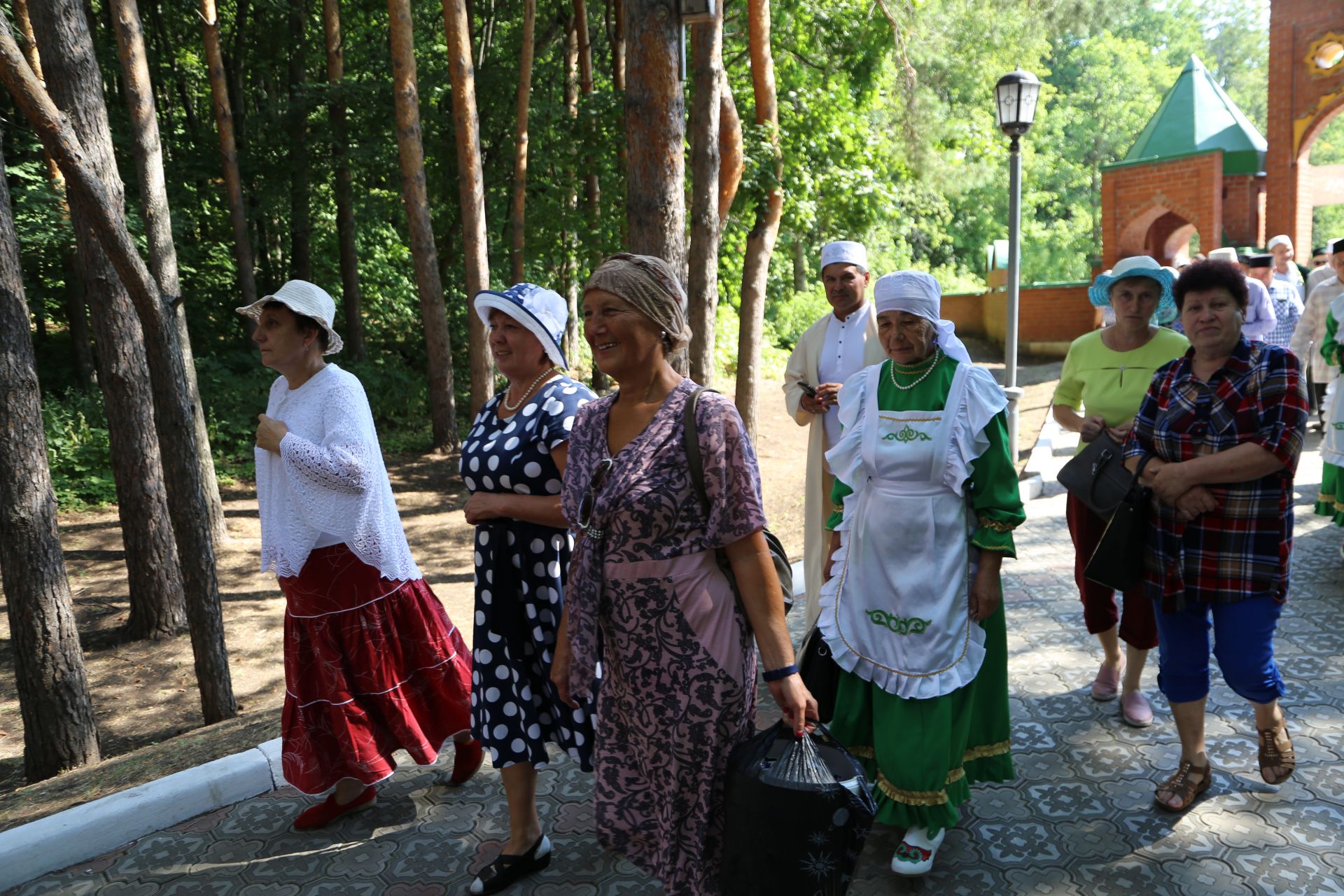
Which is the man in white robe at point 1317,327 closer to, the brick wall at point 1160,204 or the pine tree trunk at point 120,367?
the pine tree trunk at point 120,367

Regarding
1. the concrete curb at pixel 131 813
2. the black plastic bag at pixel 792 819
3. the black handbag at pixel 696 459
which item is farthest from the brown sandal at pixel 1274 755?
the concrete curb at pixel 131 813

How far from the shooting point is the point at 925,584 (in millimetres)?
3420

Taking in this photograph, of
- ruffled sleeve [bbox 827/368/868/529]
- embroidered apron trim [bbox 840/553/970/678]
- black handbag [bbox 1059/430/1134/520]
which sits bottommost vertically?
embroidered apron trim [bbox 840/553/970/678]

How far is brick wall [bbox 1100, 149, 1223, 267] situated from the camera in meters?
21.2

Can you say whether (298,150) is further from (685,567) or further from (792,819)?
(792,819)

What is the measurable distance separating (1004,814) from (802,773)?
5.53 feet

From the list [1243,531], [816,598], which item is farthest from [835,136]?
[1243,531]

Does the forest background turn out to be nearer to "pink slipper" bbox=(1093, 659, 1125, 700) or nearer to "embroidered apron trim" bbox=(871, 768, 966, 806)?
"pink slipper" bbox=(1093, 659, 1125, 700)

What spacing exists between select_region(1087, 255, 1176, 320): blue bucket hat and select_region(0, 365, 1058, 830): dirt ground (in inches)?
175

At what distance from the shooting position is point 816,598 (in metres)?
5.31

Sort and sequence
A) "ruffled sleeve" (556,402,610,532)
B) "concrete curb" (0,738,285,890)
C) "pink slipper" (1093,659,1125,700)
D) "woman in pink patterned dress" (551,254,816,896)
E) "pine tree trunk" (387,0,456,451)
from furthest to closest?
"pine tree trunk" (387,0,456,451) → "pink slipper" (1093,659,1125,700) → "concrete curb" (0,738,285,890) → "ruffled sleeve" (556,402,610,532) → "woman in pink patterned dress" (551,254,816,896)

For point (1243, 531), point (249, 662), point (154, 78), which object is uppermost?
point (154, 78)

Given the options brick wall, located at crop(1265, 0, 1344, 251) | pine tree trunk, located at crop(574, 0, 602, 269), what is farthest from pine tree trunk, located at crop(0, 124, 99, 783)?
brick wall, located at crop(1265, 0, 1344, 251)

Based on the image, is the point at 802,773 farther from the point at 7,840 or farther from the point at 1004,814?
the point at 7,840
